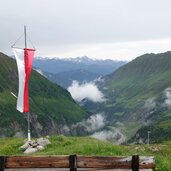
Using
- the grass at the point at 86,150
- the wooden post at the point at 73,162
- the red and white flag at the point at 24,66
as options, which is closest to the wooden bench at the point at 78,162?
the wooden post at the point at 73,162

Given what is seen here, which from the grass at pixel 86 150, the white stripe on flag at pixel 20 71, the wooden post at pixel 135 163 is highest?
the white stripe on flag at pixel 20 71

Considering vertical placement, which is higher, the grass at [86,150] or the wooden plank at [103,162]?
the grass at [86,150]

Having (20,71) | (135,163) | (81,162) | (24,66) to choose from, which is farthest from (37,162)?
(24,66)

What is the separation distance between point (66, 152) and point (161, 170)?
28.4ft

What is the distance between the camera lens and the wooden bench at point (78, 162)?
69.7 feet

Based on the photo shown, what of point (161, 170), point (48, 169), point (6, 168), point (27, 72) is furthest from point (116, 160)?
point (27, 72)

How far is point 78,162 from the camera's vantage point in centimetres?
2128

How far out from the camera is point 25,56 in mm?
38844

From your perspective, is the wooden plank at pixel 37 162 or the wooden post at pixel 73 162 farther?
the wooden plank at pixel 37 162

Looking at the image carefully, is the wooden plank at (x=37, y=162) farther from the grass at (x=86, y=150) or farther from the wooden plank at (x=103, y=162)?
the grass at (x=86, y=150)

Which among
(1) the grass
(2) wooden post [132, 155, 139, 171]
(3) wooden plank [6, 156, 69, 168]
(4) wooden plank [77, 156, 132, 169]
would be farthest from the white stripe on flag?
(2) wooden post [132, 155, 139, 171]

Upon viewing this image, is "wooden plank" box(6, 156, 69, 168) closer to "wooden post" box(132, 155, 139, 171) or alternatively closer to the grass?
"wooden post" box(132, 155, 139, 171)

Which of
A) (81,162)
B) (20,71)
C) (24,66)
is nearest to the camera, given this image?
(81,162)

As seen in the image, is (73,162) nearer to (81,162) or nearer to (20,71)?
(81,162)
